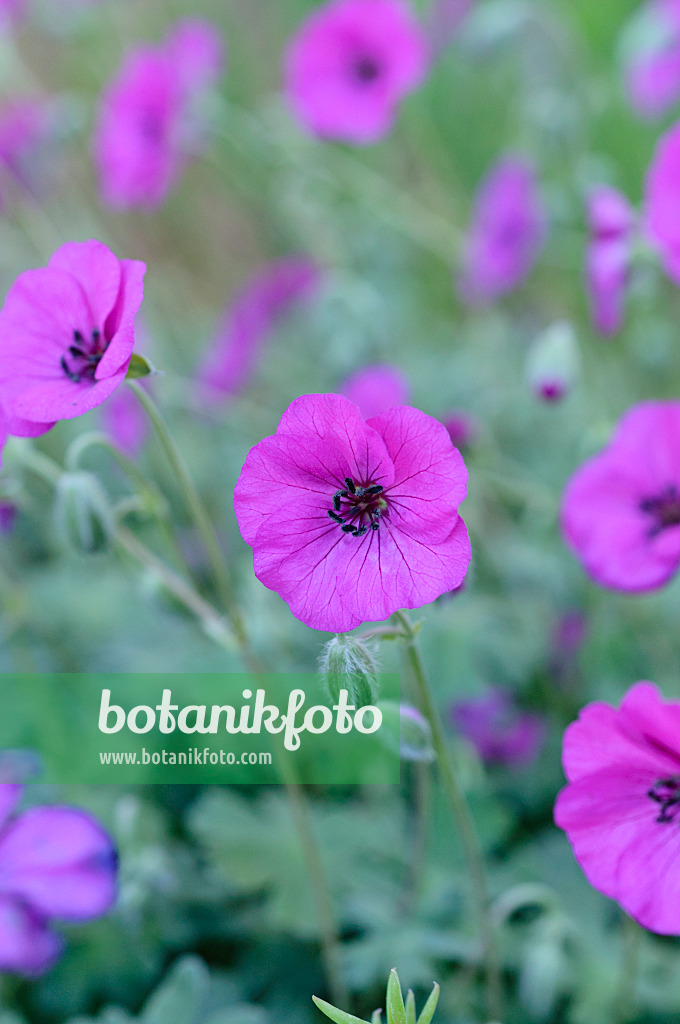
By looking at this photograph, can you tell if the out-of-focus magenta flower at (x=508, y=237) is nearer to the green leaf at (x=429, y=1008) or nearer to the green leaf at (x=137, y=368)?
the green leaf at (x=137, y=368)

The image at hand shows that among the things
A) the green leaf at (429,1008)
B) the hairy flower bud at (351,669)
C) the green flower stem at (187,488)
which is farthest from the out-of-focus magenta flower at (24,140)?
the green leaf at (429,1008)

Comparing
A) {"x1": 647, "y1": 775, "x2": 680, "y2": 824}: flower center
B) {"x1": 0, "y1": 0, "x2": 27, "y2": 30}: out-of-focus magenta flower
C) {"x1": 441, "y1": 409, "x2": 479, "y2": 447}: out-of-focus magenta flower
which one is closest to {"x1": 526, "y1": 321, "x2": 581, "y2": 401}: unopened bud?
{"x1": 441, "y1": 409, "x2": 479, "y2": 447}: out-of-focus magenta flower

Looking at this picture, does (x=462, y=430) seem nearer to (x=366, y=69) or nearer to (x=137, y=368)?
(x=137, y=368)

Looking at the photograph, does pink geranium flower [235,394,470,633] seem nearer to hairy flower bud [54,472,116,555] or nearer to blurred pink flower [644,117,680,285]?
hairy flower bud [54,472,116,555]

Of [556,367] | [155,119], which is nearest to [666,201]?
[556,367]

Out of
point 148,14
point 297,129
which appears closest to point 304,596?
point 297,129

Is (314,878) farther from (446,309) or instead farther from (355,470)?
(446,309)
